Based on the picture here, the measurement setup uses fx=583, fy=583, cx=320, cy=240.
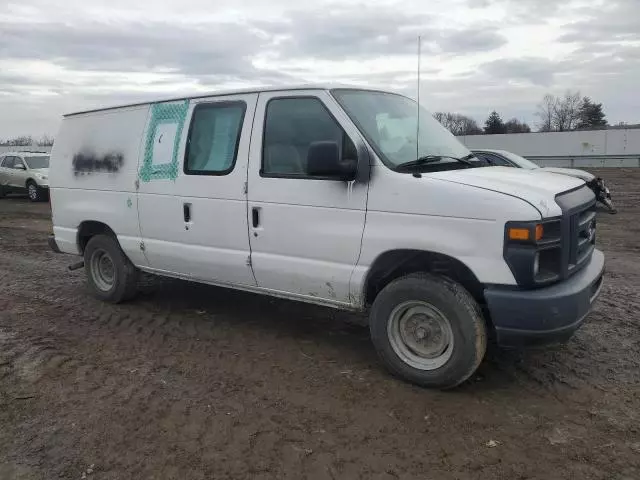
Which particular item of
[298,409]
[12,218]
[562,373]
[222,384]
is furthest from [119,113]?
[12,218]

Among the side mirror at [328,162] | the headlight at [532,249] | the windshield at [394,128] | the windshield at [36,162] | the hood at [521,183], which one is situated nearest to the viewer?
the headlight at [532,249]

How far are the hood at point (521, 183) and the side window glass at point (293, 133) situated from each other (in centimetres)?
96

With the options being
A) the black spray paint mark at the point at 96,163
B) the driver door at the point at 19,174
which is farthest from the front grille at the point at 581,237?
the driver door at the point at 19,174

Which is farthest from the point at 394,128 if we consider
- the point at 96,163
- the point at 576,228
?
the point at 96,163

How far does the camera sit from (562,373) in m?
4.49

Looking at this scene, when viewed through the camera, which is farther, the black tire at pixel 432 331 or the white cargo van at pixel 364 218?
the black tire at pixel 432 331

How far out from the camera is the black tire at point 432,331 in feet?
13.2

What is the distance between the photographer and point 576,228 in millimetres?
4031

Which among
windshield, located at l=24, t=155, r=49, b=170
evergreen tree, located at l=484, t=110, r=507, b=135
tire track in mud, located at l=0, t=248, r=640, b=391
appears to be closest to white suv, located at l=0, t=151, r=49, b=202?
windshield, located at l=24, t=155, r=49, b=170

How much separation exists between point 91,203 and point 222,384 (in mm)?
3100

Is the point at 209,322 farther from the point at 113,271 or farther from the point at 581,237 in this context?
the point at 581,237

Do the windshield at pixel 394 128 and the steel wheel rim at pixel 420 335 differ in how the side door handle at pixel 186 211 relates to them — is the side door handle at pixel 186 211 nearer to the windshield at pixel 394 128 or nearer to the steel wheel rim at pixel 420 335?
the windshield at pixel 394 128

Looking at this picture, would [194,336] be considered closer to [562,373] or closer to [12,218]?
[562,373]

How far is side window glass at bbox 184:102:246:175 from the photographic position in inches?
202
